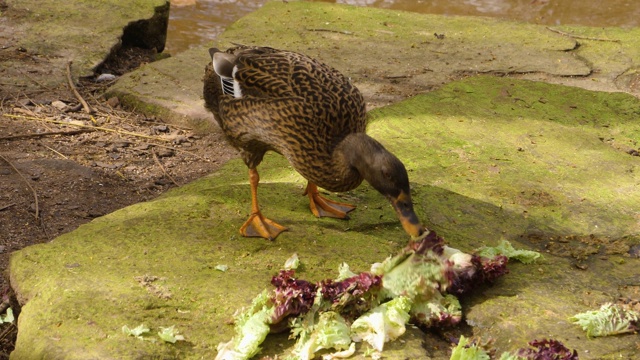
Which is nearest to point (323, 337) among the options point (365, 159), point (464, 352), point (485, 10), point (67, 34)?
point (464, 352)

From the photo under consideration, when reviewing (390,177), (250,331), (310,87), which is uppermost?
(310,87)

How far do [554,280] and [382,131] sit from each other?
1.96 m

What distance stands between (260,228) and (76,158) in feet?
6.73

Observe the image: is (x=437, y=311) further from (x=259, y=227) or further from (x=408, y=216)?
(x=259, y=227)

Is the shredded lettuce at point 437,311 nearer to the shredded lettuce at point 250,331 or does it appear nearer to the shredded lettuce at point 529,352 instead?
the shredded lettuce at point 529,352

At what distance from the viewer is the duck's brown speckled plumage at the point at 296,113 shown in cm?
392

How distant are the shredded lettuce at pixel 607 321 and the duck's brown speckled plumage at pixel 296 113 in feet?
4.12

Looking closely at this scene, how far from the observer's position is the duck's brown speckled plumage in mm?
3916

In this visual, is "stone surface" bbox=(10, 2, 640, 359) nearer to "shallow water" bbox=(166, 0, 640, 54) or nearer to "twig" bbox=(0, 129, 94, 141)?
"twig" bbox=(0, 129, 94, 141)

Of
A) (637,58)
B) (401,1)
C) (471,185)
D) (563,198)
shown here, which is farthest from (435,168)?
(401,1)

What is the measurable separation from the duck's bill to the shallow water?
610 centimetres

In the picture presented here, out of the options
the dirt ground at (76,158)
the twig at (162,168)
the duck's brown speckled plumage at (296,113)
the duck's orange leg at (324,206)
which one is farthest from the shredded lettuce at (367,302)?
the twig at (162,168)

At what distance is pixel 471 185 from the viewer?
4.70 meters

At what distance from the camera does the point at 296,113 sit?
3934 mm
